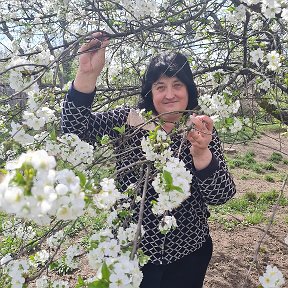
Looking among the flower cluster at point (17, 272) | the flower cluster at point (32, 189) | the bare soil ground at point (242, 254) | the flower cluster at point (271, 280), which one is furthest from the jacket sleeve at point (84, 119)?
the bare soil ground at point (242, 254)

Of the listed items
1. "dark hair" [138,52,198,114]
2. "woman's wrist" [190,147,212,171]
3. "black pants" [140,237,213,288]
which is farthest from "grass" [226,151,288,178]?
"woman's wrist" [190,147,212,171]

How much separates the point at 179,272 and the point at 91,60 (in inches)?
56.4

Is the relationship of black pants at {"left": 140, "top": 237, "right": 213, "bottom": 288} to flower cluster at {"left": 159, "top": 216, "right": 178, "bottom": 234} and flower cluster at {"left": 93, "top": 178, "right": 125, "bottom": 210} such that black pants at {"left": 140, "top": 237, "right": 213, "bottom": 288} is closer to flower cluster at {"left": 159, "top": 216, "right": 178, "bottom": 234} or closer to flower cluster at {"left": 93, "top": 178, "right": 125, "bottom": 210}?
flower cluster at {"left": 159, "top": 216, "right": 178, "bottom": 234}

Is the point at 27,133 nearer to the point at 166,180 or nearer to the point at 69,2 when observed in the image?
the point at 166,180

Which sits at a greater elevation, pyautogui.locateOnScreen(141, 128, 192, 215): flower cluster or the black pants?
pyautogui.locateOnScreen(141, 128, 192, 215): flower cluster

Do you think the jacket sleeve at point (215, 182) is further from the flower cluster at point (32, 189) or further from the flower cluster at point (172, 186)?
the flower cluster at point (32, 189)

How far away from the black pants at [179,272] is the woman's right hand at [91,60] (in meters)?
1.21

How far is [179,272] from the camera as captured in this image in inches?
107

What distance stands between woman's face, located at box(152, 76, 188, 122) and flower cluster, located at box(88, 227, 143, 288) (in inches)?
43.4

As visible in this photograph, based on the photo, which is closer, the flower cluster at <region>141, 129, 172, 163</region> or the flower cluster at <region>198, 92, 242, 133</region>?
the flower cluster at <region>141, 129, 172, 163</region>

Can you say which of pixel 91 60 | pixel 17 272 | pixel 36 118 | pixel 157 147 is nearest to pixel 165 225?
pixel 157 147

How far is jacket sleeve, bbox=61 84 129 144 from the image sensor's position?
7.80 feet

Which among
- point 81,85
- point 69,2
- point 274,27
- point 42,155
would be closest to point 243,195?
point 274,27

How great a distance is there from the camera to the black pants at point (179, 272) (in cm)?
264
